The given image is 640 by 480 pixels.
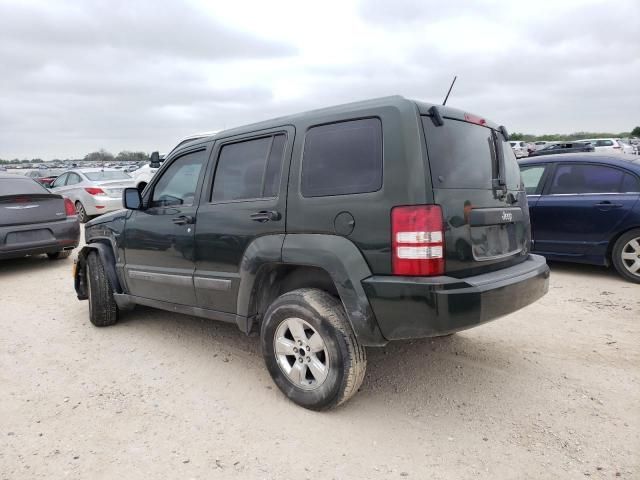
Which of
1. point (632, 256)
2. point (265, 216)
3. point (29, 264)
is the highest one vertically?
point (265, 216)

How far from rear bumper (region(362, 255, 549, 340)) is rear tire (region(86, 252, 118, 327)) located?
122 inches

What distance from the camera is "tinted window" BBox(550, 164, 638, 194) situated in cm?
584

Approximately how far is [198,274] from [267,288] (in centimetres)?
68

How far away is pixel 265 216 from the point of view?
127 inches

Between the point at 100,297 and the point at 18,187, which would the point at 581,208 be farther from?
the point at 18,187

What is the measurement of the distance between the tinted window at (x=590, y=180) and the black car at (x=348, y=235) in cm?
310

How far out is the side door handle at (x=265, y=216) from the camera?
3.16 metres

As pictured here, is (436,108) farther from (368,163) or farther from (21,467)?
(21,467)

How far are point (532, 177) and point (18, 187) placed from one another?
7.88 m

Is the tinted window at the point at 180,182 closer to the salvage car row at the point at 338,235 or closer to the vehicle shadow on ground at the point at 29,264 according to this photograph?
the salvage car row at the point at 338,235

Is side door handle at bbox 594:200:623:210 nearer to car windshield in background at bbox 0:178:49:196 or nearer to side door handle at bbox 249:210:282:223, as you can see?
side door handle at bbox 249:210:282:223

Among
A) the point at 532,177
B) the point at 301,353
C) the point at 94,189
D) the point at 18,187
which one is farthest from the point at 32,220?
the point at 532,177

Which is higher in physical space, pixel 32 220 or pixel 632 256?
pixel 32 220

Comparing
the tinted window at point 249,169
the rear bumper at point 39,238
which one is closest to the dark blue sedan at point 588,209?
the tinted window at point 249,169
